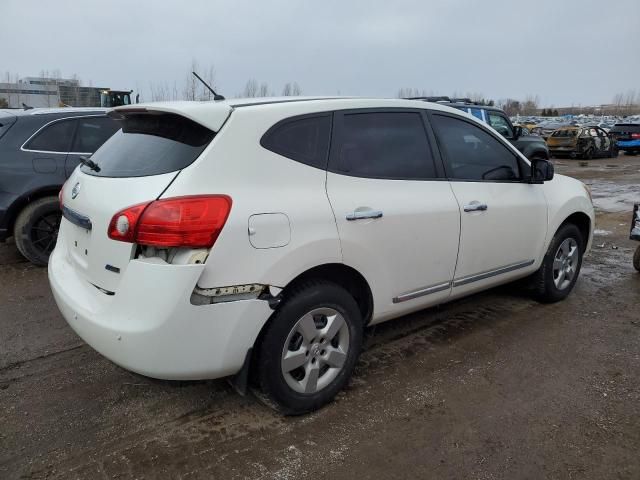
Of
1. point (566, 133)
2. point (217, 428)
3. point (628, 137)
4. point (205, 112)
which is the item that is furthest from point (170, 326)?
point (628, 137)

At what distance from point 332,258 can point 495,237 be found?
1603mm

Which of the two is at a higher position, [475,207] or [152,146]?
[152,146]

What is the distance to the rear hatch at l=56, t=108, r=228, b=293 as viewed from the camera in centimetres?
Result: 249

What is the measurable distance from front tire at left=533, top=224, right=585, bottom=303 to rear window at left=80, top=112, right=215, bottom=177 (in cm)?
322

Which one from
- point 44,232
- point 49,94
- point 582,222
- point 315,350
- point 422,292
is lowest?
point 44,232

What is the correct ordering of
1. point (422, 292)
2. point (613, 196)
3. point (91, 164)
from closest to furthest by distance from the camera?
1. point (91, 164)
2. point (422, 292)
3. point (613, 196)

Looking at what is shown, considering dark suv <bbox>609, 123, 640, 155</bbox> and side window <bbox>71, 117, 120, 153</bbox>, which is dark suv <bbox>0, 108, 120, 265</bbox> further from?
dark suv <bbox>609, 123, 640, 155</bbox>

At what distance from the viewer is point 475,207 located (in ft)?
11.7

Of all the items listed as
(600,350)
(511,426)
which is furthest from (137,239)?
(600,350)

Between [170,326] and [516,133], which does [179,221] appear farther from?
[516,133]

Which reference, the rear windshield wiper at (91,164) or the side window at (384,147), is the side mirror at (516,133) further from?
the rear windshield wiper at (91,164)

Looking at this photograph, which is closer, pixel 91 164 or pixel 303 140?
pixel 303 140

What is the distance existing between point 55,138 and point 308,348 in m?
4.43

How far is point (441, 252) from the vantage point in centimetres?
339
